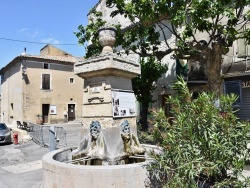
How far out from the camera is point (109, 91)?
14.9ft

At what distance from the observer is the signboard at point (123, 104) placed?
4586mm

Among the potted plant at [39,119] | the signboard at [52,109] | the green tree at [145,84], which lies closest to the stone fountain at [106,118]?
the green tree at [145,84]

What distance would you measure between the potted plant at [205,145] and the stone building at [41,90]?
23.3 meters

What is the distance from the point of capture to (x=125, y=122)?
4641 millimetres

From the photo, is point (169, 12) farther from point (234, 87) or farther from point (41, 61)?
point (41, 61)

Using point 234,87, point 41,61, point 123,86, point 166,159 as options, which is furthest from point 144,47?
point 41,61

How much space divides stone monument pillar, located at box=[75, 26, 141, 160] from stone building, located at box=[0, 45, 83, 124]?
2145cm

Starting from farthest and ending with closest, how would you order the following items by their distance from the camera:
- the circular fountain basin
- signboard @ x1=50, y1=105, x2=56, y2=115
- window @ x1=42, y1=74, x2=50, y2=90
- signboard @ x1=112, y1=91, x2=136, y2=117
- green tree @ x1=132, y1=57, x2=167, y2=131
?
signboard @ x1=50, y1=105, x2=56, y2=115
window @ x1=42, y1=74, x2=50, y2=90
green tree @ x1=132, y1=57, x2=167, y2=131
signboard @ x1=112, y1=91, x2=136, y2=117
the circular fountain basin

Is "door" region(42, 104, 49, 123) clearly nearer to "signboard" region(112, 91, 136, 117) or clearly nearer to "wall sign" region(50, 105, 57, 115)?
"wall sign" region(50, 105, 57, 115)

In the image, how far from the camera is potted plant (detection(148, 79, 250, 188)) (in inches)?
119

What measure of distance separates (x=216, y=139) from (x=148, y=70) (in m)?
10.9

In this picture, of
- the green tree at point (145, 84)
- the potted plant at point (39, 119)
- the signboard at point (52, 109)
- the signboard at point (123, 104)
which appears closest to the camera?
the signboard at point (123, 104)

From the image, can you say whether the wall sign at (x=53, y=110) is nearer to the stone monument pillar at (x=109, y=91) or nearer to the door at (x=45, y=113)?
the door at (x=45, y=113)

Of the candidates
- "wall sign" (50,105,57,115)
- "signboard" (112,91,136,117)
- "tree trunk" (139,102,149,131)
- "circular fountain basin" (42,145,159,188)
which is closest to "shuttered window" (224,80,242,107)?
"tree trunk" (139,102,149,131)
